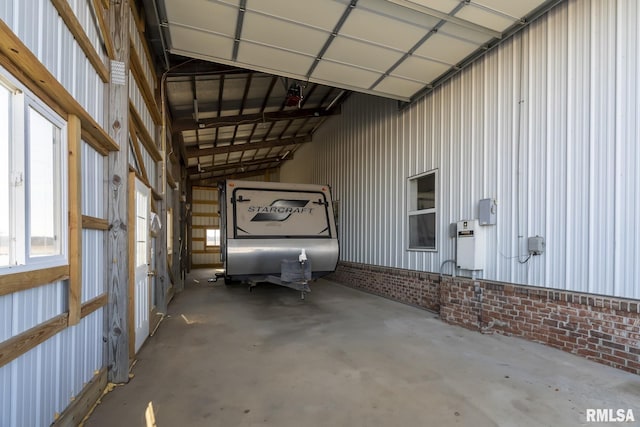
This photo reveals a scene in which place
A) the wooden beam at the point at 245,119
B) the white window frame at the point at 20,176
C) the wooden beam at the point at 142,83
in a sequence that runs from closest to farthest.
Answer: the white window frame at the point at 20,176 < the wooden beam at the point at 142,83 < the wooden beam at the point at 245,119

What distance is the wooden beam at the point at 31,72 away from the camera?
1.79 metres

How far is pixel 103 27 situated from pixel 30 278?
2579mm

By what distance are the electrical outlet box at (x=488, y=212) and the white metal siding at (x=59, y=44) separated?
5.24 m

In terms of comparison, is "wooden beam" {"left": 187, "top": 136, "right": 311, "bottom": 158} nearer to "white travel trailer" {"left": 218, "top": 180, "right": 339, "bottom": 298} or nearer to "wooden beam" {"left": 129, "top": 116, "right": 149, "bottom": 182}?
"white travel trailer" {"left": 218, "top": 180, "right": 339, "bottom": 298}

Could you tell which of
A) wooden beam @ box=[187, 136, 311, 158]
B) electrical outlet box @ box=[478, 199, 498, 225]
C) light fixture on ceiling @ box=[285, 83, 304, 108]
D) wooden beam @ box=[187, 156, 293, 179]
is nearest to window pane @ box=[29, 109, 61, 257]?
electrical outlet box @ box=[478, 199, 498, 225]

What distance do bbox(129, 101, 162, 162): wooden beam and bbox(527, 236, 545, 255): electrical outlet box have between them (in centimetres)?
545

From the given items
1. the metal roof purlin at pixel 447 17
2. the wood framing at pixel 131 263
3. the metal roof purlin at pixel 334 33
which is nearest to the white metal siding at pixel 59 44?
the wood framing at pixel 131 263

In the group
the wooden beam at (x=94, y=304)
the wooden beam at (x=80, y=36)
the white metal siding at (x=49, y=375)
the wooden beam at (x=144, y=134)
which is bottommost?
the white metal siding at (x=49, y=375)

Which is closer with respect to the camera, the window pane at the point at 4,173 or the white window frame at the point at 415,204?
the window pane at the point at 4,173

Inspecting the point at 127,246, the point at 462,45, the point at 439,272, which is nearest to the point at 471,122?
the point at 462,45

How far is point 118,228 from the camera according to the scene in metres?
3.53

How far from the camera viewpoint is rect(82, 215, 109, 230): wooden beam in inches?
115

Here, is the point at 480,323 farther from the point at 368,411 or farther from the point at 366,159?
the point at 366,159

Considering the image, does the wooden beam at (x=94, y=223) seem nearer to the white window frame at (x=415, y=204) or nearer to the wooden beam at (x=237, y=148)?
the white window frame at (x=415, y=204)
